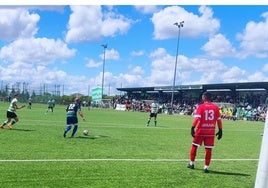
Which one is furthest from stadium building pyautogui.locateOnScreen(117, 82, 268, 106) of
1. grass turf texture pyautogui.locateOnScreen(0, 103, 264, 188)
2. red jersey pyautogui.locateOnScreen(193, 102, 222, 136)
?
red jersey pyautogui.locateOnScreen(193, 102, 222, 136)

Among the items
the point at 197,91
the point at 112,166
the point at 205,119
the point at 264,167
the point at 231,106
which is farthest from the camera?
the point at 197,91

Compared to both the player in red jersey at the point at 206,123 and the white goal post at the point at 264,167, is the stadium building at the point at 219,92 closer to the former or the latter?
the player in red jersey at the point at 206,123

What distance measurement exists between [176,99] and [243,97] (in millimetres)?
18243

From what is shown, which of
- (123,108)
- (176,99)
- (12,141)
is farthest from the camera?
(176,99)

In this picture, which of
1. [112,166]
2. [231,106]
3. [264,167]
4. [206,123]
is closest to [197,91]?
[231,106]

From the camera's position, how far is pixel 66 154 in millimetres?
12055

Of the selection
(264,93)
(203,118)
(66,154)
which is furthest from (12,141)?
(264,93)

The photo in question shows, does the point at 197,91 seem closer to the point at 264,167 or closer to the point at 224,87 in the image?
the point at 224,87

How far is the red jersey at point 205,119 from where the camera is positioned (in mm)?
10523

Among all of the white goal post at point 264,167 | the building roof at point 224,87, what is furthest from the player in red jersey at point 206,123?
the building roof at point 224,87

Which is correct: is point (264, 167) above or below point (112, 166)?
above

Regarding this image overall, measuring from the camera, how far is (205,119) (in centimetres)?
1055

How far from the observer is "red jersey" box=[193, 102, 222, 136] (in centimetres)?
1052

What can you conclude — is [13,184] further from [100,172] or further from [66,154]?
[66,154]
